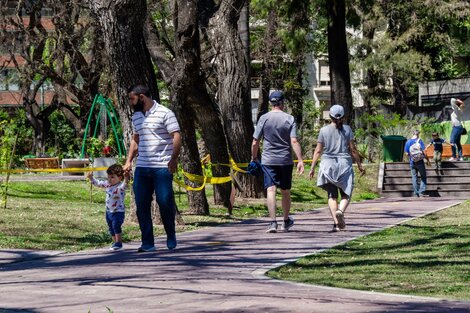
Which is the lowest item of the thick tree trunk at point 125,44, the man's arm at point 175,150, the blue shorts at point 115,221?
the blue shorts at point 115,221

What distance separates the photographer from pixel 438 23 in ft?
173

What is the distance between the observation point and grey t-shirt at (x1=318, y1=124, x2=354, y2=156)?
51.8 feet

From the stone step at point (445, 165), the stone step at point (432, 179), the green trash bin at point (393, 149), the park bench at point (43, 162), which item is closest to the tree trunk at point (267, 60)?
the park bench at point (43, 162)

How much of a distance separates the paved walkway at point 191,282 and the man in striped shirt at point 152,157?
41 centimetres

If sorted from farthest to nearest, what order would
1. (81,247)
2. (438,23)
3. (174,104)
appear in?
(438,23), (174,104), (81,247)

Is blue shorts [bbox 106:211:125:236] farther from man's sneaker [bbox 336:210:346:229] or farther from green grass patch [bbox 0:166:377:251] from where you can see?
man's sneaker [bbox 336:210:346:229]

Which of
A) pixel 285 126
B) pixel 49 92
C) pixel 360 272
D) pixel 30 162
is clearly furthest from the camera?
pixel 49 92

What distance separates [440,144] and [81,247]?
19116mm

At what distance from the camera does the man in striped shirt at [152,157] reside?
12.7 m

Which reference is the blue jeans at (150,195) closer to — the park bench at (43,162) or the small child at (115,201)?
the small child at (115,201)

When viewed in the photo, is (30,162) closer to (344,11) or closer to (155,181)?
(344,11)

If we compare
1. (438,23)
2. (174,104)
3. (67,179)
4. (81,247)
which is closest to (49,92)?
(438,23)

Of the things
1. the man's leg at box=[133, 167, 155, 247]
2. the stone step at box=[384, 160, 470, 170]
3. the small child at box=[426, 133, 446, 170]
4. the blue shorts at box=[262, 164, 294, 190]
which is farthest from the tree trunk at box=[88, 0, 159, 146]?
the stone step at box=[384, 160, 470, 170]

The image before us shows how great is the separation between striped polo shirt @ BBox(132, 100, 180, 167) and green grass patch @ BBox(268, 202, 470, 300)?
1989 mm
